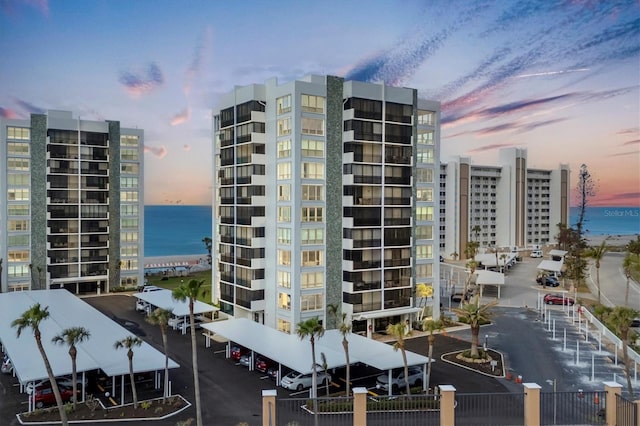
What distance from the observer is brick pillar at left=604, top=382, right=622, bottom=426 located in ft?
51.6

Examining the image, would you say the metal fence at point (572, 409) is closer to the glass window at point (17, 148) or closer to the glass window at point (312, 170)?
the glass window at point (312, 170)

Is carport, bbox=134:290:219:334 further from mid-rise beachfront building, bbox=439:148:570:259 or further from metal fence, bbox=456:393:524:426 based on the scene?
mid-rise beachfront building, bbox=439:148:570:259

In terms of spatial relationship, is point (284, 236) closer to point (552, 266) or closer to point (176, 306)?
point (176, 306)

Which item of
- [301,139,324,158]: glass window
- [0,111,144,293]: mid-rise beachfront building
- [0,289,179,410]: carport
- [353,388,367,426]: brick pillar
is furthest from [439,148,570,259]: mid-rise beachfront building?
[353,388,367,426]: brick pillar

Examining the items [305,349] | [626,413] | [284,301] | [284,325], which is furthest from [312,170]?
[626,413]

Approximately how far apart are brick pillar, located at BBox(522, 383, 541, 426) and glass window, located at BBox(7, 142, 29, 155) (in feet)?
199

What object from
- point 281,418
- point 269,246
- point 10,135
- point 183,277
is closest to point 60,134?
point 10,135

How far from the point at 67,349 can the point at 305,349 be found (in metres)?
13.7

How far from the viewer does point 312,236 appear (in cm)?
4022

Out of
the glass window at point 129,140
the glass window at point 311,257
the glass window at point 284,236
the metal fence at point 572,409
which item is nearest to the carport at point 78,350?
the glass window at point 284,236

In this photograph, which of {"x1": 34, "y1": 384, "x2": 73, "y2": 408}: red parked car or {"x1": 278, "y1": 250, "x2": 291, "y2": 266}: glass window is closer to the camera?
{"x1": 34, "y1": 384, "x2": 73, "y2": 408}: red parked car

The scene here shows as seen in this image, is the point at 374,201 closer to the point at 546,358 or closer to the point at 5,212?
the point at 546,358

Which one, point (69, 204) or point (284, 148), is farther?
point (69, 204)

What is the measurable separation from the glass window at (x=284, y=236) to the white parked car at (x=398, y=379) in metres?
13.9
